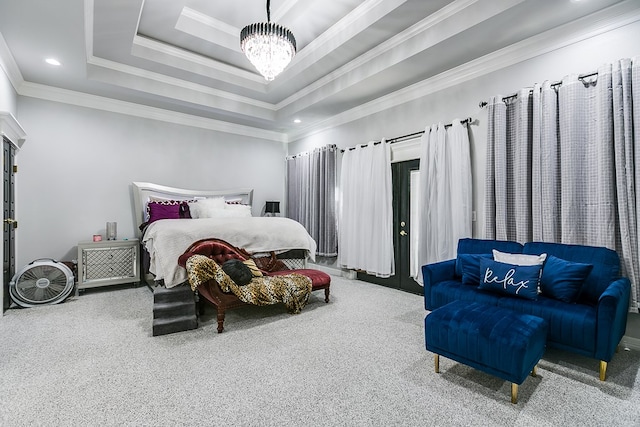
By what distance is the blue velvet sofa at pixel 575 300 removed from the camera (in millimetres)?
2094

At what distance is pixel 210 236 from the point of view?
375 centimetres

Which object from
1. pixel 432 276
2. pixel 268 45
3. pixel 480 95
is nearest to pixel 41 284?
pixel 268 45

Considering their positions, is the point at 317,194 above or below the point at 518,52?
below

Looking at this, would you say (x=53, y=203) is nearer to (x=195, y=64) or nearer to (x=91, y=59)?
(x=91, y=59)

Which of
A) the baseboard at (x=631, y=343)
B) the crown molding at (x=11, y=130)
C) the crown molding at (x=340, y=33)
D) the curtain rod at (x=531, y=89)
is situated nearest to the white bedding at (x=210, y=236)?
the crown molding at (x=11, y=130)

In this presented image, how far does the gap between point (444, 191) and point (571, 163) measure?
1299mm

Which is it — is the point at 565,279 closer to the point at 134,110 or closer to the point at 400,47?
the point at 400,47

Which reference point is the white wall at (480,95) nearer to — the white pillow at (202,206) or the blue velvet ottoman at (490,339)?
the blue velvet ottoman at (490,339)

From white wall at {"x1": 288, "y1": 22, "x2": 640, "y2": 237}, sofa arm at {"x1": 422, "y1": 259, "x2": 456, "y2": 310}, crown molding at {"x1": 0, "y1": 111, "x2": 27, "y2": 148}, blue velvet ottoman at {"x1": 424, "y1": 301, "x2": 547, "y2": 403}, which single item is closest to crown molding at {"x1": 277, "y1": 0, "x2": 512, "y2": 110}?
white wall at {"x1": 288, "y1": 22, "x2": 640, "y2": 237}

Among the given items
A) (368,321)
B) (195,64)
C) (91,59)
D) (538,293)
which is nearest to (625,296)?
(538,293)

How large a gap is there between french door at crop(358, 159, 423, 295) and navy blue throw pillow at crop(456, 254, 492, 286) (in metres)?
1.30

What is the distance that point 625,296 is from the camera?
2305 mm

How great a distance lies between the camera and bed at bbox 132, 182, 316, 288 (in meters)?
3.49

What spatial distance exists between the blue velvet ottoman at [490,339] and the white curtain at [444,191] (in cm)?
164
